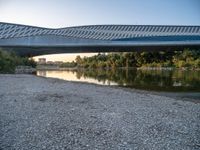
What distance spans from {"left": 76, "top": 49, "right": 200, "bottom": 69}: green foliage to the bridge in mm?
4148

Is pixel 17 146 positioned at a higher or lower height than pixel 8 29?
lower

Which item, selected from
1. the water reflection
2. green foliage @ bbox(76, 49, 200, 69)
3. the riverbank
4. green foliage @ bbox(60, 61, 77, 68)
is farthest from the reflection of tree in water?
green foliage @ bbox(60, 61, 77, 68)

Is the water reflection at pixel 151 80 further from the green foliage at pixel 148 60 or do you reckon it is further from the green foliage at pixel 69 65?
the green foliage at pixel 69 65

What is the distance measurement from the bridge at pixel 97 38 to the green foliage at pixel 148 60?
4148 millimetres

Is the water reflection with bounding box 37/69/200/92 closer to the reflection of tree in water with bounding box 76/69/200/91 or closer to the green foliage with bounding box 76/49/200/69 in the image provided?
the reflection of tree in water with bounding box 76/69/200/91

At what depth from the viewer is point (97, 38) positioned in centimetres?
7056

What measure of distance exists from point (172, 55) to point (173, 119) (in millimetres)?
78305

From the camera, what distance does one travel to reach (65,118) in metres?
8.75

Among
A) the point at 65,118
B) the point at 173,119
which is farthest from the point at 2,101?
the point at 173,119

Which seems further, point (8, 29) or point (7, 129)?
point (8, 29)

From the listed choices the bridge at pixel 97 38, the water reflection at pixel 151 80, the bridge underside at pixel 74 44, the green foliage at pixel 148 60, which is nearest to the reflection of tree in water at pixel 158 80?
the water reflection at pixel 151 80

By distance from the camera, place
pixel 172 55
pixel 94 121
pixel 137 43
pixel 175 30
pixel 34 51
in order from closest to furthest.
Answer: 1. pixel 94 121
2. pixel 137 43
3. pixel 34 51
4. pixel 175 30
5. pixel 172 55

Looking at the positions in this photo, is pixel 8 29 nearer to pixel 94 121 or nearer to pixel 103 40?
pixel 103 40

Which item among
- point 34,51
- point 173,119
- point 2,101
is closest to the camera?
point 173,119
